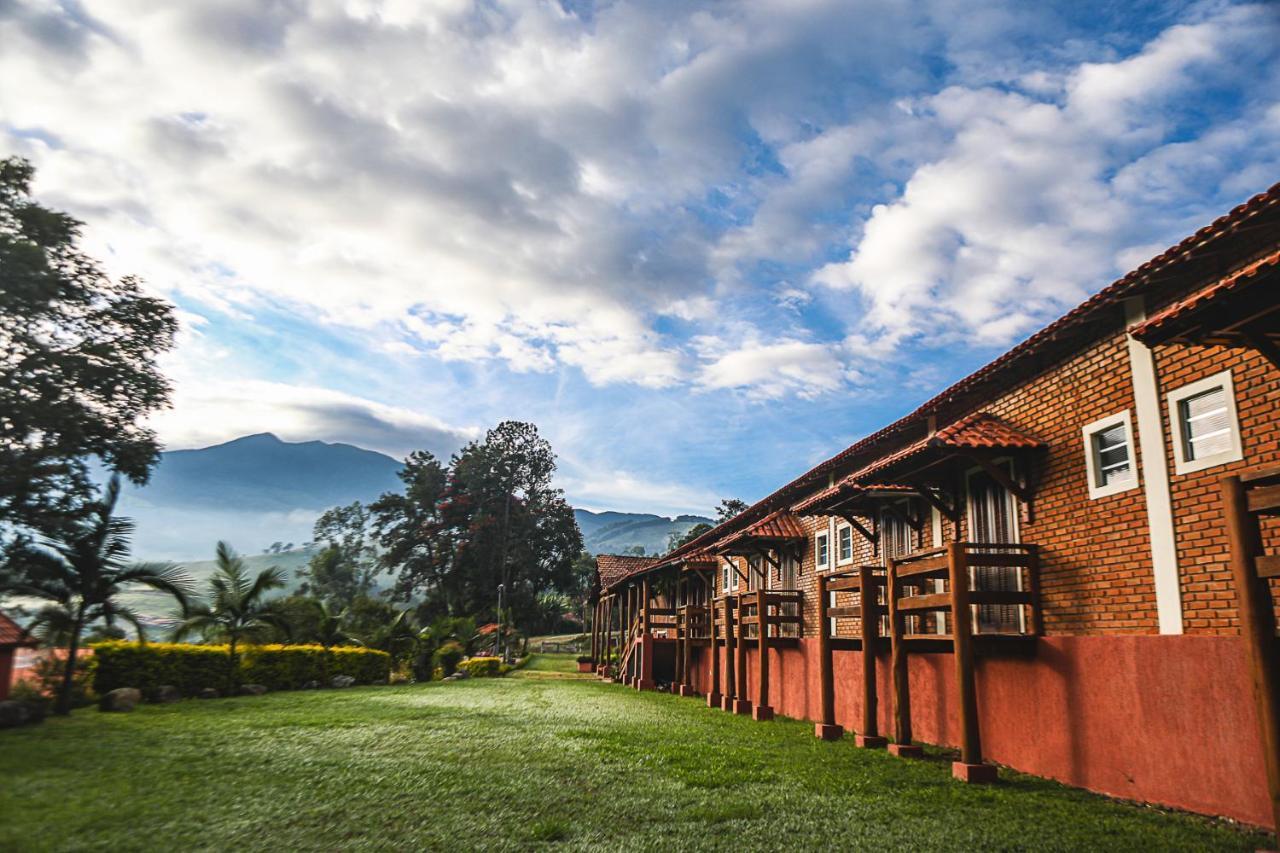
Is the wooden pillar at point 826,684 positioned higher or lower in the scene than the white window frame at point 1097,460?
lower

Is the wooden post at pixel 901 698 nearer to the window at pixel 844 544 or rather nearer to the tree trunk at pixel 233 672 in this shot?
the window at pixel 844 544

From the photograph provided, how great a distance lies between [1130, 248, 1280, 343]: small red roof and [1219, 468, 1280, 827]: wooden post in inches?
45.1

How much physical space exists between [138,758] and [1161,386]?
35.4 feet

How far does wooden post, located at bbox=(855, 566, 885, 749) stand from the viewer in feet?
32.4

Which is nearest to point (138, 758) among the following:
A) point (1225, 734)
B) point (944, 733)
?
point (944, 733)

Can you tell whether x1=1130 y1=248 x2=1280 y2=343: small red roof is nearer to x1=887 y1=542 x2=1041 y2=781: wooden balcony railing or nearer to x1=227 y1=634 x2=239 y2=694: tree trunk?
x1=887 y1=542 x2=1041 y2=781: wooden balcony railing

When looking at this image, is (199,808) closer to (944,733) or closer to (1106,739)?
(1106,739)

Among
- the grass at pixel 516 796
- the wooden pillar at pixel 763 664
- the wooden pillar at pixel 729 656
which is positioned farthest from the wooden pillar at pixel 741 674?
the grass at pixel 516 796

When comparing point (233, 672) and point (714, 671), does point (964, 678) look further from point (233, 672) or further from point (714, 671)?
point (233, 672)

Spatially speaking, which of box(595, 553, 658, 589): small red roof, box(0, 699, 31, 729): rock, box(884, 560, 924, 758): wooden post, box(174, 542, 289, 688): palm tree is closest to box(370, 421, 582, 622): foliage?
box(595, 553, 658, 589): small red roof

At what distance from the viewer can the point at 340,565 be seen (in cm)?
7562

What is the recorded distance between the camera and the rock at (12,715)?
11023mm

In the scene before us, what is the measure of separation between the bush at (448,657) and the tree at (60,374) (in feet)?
42.6

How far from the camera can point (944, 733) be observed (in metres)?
10.2
